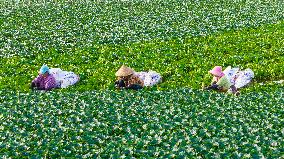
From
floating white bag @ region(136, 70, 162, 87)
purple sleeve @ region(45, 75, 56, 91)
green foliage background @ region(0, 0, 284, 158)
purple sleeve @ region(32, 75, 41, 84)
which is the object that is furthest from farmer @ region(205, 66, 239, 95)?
purple sleeve @ region(32, 75, 41, 84)

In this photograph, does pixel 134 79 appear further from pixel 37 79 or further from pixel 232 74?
pixel 232 74

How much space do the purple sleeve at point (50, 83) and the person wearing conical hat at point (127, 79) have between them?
2741 millimetres

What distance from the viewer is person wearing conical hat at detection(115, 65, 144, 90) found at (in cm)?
2259

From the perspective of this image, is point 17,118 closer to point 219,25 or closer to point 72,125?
point 72,125

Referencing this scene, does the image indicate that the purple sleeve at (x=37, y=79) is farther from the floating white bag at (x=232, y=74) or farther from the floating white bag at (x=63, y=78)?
the floating white bag at (x=232, y=74)

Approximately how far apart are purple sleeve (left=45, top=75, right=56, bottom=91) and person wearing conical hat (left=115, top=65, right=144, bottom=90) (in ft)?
8.99

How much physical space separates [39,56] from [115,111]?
39.9 ft

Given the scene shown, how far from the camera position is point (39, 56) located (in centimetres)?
2997

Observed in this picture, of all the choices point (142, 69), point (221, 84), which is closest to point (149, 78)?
point (142, 69)

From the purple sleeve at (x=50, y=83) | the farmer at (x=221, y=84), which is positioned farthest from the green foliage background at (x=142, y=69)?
the farmer at (x=221, y=84)

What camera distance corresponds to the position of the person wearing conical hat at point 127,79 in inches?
890

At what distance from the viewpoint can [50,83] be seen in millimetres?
23203

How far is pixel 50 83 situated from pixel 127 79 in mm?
3320

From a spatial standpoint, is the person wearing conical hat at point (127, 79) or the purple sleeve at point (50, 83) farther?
the purple sleeve at point (50, 83)
